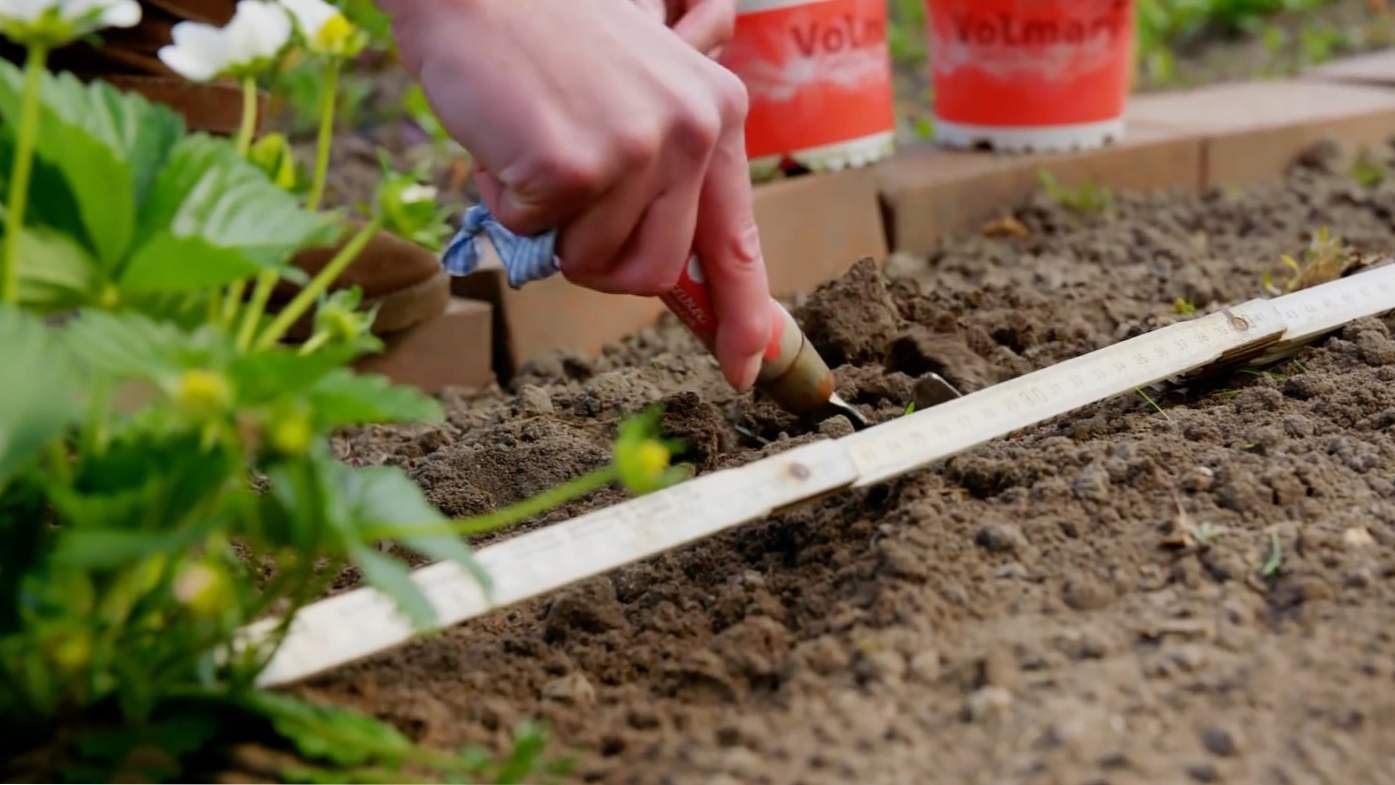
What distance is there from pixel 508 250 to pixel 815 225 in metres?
1.05

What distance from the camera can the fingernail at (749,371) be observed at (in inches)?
58.6

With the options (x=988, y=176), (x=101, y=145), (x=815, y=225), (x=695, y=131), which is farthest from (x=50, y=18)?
(x=988, y=176)

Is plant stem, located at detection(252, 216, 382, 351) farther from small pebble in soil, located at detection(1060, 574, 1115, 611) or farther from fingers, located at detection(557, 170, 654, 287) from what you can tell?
small pebble in soil, located at detection(1060, 574, 1115, 611)

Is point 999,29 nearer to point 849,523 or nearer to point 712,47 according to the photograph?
point 712,47

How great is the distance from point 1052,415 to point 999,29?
4.45 feet

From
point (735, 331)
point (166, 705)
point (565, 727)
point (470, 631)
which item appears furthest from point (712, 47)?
point (166, 705)

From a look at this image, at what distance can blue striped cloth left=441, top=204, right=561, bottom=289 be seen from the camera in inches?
53.9

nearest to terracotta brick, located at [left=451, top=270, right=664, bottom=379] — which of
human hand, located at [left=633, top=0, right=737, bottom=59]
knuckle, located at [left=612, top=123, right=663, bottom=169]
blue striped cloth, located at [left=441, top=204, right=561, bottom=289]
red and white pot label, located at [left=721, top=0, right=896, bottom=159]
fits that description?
red and white pot label, located at [left=721, top=0, right=896, bottom=159]

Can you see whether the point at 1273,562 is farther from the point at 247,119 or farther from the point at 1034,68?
the point at 1034,68

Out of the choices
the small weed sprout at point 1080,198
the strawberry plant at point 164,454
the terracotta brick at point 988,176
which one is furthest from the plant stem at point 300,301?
the small weed sprout at point 1080,198

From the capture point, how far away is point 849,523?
1369mm

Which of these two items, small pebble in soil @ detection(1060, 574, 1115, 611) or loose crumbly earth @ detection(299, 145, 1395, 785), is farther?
small pebble in soil @ detection(1060, 574, 1115, 611)

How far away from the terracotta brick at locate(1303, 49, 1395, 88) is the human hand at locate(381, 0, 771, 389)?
2.53 metres

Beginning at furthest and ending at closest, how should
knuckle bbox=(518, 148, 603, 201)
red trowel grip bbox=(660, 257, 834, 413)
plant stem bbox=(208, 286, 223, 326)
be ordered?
red trowel grip bbox=(660, 257, 834, 413), knuckle bbox=(518, 148, 603, 201), plant stem bbox=(208, 286, 223, 326)
